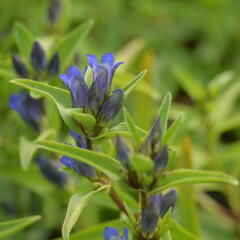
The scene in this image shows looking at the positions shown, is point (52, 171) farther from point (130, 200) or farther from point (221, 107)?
point (221, 107)

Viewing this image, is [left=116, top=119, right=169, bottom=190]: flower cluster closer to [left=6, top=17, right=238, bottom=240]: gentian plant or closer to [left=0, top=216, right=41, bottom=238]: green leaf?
[left=6, top=17, right=238, bottom=240]: gentian plant

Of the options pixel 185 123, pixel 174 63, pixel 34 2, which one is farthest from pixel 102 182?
pixel 34 2

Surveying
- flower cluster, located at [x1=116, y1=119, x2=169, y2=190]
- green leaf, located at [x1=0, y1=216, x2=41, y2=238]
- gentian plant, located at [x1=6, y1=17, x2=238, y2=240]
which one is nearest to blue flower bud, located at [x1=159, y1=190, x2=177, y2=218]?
gentian plant, located at [x1=6, y1=17, x2=238, y2=240]

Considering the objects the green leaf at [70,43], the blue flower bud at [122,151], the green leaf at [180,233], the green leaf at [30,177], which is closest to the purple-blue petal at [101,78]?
the blue flower bud at [122,151]

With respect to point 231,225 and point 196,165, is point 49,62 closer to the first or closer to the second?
point 196,165

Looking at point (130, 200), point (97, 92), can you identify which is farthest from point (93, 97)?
point (130, 200)

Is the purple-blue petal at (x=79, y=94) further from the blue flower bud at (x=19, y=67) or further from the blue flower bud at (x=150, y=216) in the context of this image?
the blue flower bud at (x=19, y=67)
